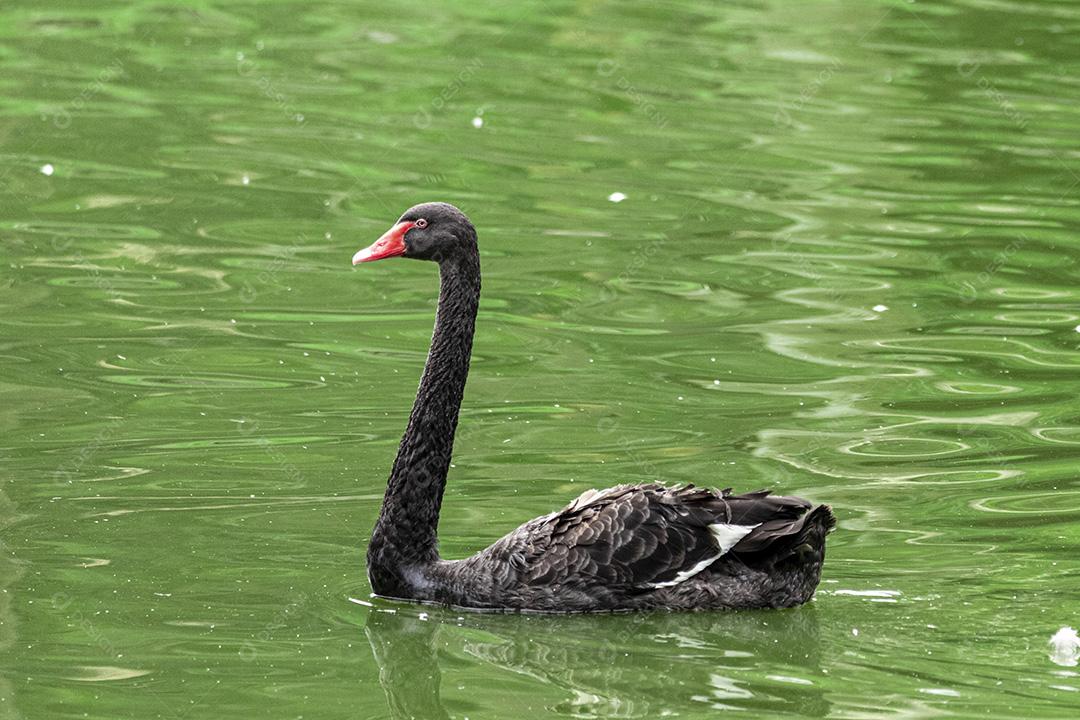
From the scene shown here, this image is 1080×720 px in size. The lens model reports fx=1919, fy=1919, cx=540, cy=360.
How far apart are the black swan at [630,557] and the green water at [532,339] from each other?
11 cm

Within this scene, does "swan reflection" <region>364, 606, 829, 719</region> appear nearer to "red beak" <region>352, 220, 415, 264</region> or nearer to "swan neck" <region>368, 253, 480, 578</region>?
"swan neck" <region>368, 253, 480, 578</region>

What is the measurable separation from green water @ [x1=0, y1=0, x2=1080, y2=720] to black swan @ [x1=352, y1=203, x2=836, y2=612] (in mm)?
106

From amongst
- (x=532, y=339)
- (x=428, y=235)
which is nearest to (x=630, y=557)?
(x=428, y=235)

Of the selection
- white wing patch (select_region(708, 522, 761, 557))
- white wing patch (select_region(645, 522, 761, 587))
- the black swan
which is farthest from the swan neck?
white wing patch (select_region(708, 522, 761, 557))

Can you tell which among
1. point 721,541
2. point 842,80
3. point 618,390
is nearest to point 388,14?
point 842,80

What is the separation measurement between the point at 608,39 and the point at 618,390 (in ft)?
34.9

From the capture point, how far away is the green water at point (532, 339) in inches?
268

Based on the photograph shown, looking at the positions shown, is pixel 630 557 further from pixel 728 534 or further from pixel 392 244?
pixel 392 244

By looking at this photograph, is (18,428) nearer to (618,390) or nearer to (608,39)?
(618,390)

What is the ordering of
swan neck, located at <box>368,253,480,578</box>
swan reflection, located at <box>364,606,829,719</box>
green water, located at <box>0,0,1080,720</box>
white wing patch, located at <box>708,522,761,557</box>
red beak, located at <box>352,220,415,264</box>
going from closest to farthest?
swan reflection, located at <box>364,606,829,719</box>
green water, located at <box>0,0,1080,720</box>
white wing patch, located at <box>708,522,761,557</box>
swan neck, located at <box>368,253,480,578</box>
red beak, located at <box>352,220,415,264</box>

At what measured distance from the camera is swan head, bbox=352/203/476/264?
301 inches

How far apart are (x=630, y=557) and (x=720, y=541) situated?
1.12ft

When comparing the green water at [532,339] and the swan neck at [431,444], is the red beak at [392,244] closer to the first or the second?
the swan neck at [431,444]

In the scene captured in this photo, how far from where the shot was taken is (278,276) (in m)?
12.3
